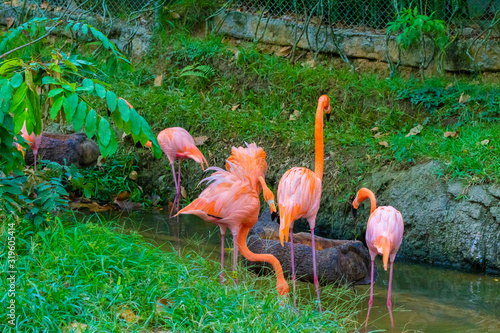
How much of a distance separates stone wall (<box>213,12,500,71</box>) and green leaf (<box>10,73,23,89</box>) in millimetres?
5333

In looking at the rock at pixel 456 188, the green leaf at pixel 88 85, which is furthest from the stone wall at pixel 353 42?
the green leaf at pixel 88 85

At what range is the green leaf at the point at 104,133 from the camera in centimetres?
295

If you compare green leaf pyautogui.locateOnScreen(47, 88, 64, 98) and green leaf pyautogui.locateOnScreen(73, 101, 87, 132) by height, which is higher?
green leaf pyautogui.locateOnScreen(47, 88, 64, 98)

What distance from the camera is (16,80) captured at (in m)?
2.95

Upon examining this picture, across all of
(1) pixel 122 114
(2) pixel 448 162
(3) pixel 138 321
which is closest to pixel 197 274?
(3) pixel 138 321

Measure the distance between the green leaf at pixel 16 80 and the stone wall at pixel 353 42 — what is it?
5.33m

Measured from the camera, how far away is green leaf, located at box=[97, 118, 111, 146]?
2945mm

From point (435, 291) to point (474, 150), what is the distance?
5.40 feet

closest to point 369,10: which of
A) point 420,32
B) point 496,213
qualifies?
point 420,32

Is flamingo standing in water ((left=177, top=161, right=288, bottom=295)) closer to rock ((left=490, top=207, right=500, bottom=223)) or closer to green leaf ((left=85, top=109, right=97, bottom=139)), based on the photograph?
green leaf ((left=85, top=109, right=97, bottom=139))

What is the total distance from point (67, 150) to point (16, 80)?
11.9ft

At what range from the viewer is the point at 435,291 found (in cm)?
454

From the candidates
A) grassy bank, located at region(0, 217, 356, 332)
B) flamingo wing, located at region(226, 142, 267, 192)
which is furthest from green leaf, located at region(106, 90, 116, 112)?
flamingo wing, located at region(226, 142, 267, 192)

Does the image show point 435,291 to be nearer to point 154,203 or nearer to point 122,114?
point 122,114
